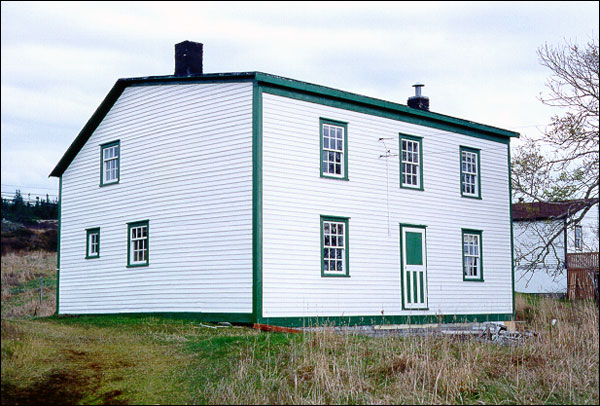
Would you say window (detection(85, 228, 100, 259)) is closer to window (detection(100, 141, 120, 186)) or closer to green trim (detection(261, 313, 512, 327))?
window (detection(100, 141, 120, 186))

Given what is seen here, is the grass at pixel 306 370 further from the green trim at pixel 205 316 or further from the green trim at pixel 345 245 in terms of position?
the green trim at pixel 345 245

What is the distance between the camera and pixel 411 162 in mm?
22156

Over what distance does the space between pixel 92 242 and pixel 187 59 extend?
646cm

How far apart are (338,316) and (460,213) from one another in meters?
6.65

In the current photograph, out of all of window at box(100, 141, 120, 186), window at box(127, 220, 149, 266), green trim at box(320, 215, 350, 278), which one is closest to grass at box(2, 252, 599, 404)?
green trim at box(320, 215, 350, 278)

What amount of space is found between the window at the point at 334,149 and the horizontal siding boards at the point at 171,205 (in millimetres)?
2508

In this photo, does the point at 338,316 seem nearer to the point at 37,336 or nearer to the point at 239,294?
the point at 239,294

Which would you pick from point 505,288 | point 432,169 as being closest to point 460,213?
point 432,169

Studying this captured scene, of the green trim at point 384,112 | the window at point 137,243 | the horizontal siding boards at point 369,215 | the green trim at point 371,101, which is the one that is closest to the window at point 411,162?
the horizontal siding boards at point 369,215

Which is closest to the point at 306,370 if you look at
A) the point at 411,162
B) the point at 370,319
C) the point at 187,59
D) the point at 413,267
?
the point at 370,319

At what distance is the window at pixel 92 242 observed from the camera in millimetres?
22609

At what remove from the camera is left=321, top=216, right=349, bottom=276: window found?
19203 mm

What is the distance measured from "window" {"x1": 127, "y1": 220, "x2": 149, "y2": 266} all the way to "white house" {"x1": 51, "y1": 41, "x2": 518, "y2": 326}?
0.15 feet

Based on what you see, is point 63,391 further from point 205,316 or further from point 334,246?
point 334,246
